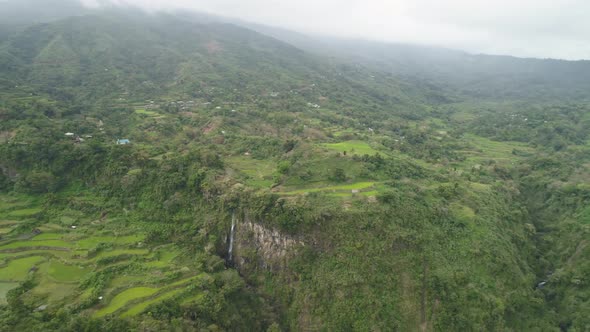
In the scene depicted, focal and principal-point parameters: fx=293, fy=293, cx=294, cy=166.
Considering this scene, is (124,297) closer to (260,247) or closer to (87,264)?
(87,264)

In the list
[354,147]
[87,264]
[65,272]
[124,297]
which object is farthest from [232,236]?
[354,147]

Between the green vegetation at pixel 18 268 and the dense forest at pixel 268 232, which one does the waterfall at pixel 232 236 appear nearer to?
the dense forest at pixel 268 232

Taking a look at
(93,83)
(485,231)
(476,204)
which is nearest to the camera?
(485,231)

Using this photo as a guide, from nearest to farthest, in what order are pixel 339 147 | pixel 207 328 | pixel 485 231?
pixel 207 328 < pixel 485 231 < pixel 339 147

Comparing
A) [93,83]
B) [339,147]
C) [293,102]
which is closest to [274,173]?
[339,147]

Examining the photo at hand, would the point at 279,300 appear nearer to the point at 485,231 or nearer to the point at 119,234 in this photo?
the point at 119,234

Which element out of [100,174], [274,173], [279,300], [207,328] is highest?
[274,173]

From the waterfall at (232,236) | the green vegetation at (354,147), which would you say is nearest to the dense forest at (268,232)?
the waterfall at (232,236)

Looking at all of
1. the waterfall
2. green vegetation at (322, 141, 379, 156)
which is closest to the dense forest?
the waterfall
